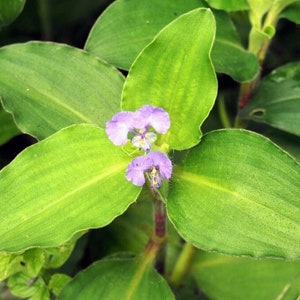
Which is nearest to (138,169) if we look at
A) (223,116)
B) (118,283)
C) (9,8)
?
(118,283)

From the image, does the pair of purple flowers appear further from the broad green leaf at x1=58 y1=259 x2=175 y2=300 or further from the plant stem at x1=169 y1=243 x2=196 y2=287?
the plant stem at x1=169 y1=243 x2=196 y2=287

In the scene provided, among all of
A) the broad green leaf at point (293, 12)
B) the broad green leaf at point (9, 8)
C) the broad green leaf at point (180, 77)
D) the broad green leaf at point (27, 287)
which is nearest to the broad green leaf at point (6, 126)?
the broad green leaf at point (9, 8)

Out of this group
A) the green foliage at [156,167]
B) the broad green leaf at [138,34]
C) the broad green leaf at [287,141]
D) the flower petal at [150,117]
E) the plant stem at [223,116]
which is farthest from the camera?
the plant stem at [223,116]

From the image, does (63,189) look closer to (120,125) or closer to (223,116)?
(120,125)

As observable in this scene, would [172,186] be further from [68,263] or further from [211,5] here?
[68,263]

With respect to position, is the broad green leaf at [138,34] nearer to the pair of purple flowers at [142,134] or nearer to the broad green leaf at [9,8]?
the broad green leaf at [9,8]

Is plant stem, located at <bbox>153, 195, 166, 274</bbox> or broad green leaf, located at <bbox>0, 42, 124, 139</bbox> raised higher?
broad green leaf, located at <bbox>0, 42, 124, 139</bbox>

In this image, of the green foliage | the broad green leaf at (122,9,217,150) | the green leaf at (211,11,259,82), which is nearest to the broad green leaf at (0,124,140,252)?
the green foliage
